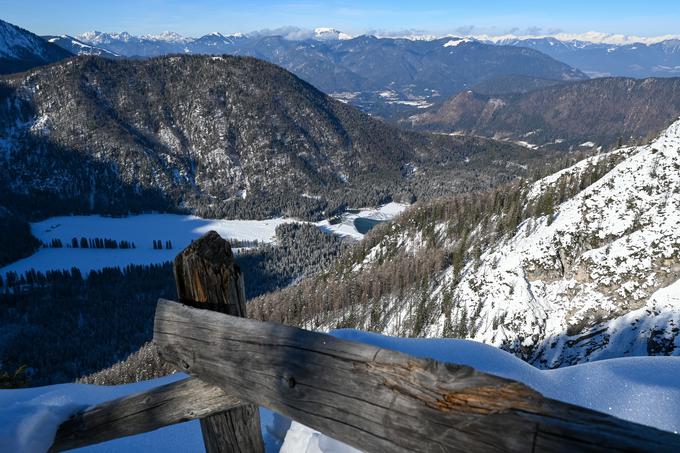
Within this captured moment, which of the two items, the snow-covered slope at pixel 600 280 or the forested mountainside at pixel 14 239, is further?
the forested mountainside at pixel 14 239

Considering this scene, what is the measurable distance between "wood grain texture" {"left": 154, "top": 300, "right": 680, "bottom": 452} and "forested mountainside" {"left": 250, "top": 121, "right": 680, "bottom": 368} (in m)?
40.7

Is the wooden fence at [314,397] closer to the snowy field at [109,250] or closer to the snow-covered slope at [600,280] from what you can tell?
the snow-covered slope at [600,280]

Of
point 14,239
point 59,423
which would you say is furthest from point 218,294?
point 14,239

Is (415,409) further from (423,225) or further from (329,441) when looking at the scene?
(423,225)

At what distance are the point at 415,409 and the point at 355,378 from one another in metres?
0.34

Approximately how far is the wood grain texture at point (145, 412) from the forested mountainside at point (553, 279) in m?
40.7

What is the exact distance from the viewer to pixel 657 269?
133 feet

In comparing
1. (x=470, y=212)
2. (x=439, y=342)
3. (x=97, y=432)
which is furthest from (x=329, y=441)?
(x=470, y=212)

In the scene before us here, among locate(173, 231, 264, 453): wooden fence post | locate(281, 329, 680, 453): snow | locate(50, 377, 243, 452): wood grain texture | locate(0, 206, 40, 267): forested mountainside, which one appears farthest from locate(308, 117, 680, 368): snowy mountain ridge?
locate(0, 206, 40, 267): forested mountainside

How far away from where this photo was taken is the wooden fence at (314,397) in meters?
1.57

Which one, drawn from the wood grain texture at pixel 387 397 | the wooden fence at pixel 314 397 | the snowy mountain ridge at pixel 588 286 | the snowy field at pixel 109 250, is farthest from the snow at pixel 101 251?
the wood grain texture at pixel 387 397

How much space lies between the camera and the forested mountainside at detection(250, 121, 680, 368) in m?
39.7

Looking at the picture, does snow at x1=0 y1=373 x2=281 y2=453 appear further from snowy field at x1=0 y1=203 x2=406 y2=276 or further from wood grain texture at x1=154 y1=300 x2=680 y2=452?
snowy field at x1=0 y1=203 x2=406 y2=276

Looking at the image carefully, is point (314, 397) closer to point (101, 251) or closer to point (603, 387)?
point (603, 387)
